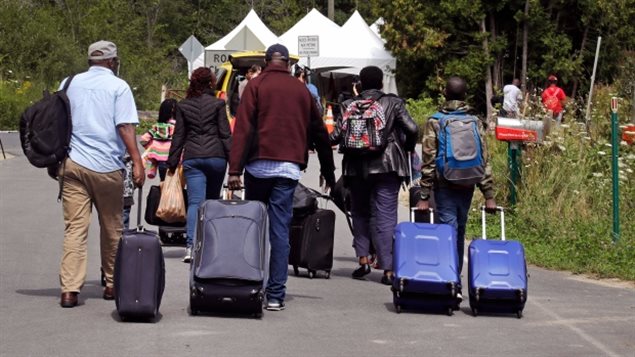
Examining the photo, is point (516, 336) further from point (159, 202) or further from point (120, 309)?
point (159, 202)

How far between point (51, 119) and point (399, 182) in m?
3.26

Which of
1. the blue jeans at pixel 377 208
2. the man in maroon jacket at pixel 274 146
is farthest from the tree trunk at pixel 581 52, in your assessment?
the man in maroon jacket at pixel 274 146

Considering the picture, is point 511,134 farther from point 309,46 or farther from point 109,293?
point 309,46

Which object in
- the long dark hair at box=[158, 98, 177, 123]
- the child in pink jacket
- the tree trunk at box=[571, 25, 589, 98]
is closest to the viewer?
the child in pink jacket

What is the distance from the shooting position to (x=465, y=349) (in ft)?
30.1

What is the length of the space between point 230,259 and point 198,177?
315 centimetres

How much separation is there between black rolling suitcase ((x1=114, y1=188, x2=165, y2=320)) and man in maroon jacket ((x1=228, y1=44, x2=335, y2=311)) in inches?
35.9

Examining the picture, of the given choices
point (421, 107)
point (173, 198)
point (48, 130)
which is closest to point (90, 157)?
point (48, 130)

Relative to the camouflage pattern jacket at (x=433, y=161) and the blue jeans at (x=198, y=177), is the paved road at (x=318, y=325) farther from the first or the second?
the camouflage pattern jacket at (x=433, y=161)

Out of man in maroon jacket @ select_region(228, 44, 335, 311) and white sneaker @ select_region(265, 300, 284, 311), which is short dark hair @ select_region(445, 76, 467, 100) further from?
white sneaker @ select_region(265, 300, 284, 311)

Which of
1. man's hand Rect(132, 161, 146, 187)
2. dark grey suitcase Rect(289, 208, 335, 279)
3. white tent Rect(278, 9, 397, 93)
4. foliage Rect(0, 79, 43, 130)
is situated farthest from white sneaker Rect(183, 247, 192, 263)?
white tent Rect(278, 9, 397, 93)

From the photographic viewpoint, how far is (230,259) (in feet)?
32.4

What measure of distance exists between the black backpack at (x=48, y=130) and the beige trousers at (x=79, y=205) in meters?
0.13

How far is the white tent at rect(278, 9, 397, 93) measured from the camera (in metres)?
44.7
